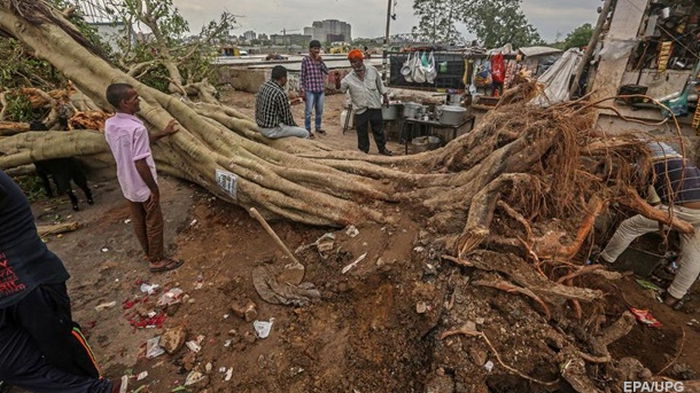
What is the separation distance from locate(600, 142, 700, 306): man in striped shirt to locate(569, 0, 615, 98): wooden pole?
579cm

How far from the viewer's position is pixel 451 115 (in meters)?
6.60

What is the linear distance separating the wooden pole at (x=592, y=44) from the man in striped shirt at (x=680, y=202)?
5.79 metres

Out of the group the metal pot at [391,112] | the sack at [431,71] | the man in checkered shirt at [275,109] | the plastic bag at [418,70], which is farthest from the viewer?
the plastic bag at [418,70]

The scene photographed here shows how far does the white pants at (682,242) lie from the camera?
3.19 m

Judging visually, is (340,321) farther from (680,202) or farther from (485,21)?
(485,21)

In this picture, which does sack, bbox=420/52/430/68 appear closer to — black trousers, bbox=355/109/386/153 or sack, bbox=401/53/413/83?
sack, bbox=401/53/413/83

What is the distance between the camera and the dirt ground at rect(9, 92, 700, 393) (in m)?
2.28

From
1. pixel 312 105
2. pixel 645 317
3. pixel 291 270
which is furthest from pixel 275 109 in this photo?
pixel 645 317

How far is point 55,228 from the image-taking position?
13.9 feet

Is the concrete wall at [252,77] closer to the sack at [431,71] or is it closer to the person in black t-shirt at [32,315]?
the sack at [431,71]

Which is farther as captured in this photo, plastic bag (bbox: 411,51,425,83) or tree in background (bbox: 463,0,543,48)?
tree in background (bbox: 463,0,543,48)

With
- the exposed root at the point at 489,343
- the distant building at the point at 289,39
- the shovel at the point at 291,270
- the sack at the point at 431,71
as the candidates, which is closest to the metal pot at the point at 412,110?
the sack at the point at 431,71

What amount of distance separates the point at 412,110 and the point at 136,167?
5706 mm

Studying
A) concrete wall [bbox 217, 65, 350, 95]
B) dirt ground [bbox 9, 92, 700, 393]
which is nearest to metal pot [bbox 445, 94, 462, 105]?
dirt ground [bbox 9, 92, 700, 393]
